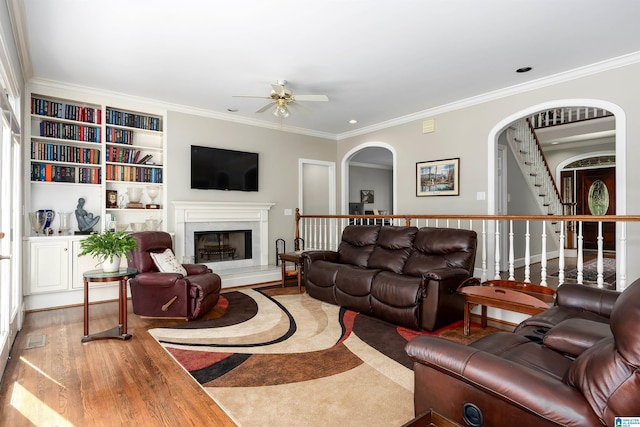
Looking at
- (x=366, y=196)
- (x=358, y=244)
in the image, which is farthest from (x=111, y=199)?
(x=366, y=196)

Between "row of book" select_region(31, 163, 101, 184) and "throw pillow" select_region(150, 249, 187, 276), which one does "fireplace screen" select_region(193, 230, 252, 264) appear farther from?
"row of book" select_region(31, 163, 101, 184)

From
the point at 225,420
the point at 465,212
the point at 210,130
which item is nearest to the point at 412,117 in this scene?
the point at 465,212

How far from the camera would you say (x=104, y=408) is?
2072 millimetres

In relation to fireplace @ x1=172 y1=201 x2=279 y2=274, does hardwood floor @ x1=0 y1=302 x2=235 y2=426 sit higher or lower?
lower

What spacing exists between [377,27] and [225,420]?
319 cm

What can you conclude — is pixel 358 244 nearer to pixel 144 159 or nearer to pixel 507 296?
pixel 507 296

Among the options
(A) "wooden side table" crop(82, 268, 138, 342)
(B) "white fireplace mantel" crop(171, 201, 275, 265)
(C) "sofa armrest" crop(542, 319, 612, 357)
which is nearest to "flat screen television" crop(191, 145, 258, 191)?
(B) "white fireplace mantel" crop(171, 201, 275, 265)

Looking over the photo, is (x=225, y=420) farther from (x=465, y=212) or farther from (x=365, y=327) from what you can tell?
(x=465, y=212)

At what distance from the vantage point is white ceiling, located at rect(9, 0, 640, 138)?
2816 millimetres

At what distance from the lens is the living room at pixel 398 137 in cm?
373

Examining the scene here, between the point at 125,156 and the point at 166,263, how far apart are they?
1.92m

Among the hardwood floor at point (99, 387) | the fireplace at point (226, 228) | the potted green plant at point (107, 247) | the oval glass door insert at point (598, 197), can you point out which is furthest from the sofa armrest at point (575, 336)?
the oval glass door insert at point (598, 197)

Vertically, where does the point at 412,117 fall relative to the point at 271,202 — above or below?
above

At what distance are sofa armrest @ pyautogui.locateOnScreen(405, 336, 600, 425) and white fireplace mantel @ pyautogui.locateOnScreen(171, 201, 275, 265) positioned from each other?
4475mm
